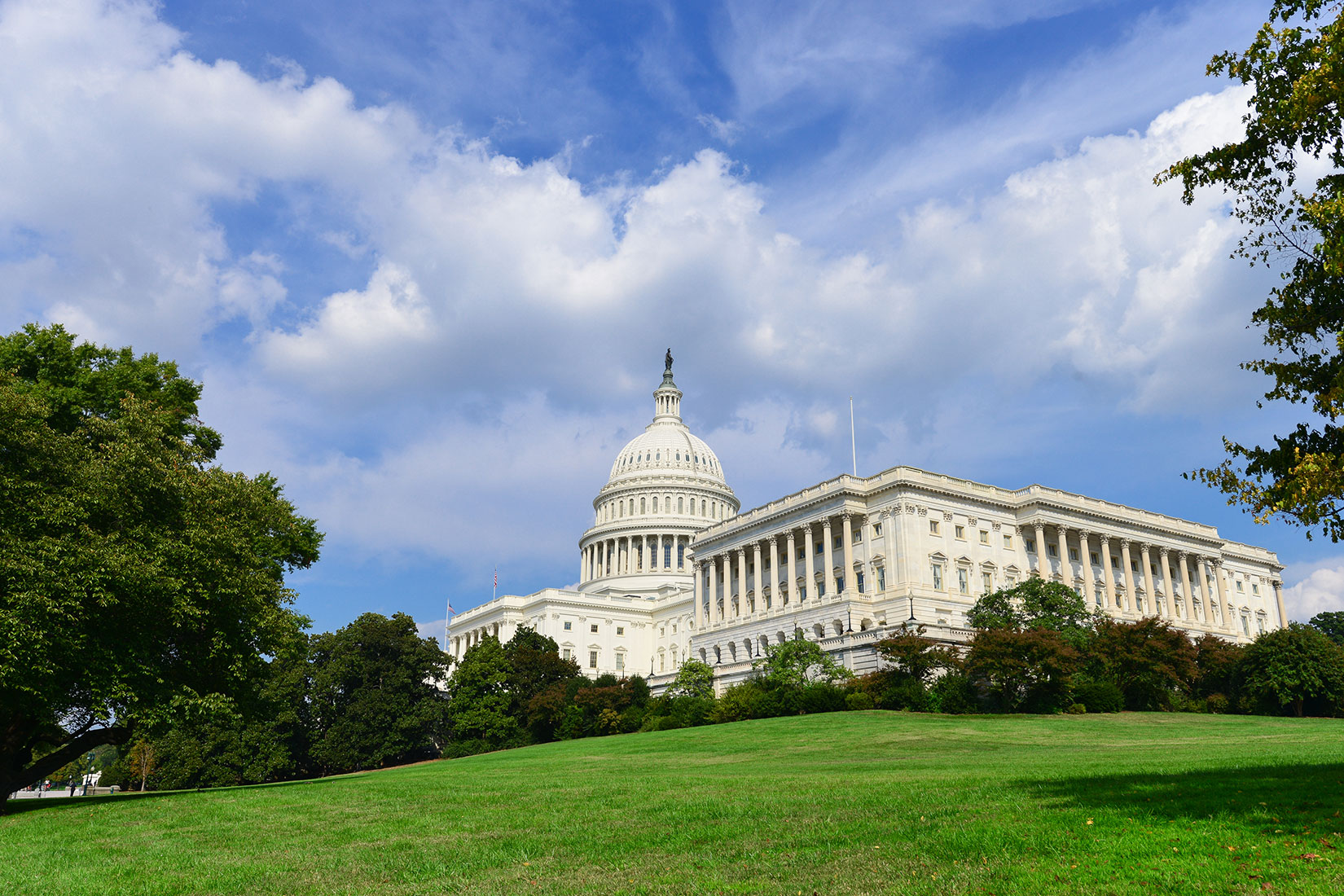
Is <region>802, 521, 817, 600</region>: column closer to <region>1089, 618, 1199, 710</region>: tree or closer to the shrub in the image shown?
<region>1089, 618, 1199, 710</region>: tree

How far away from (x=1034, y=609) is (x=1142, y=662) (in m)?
9.99

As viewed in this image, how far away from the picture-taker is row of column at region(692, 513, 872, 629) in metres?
94.2

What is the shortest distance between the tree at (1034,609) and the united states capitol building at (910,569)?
2.36m

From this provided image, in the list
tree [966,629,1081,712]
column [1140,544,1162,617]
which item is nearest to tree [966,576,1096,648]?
tree [966,629,1081,712]

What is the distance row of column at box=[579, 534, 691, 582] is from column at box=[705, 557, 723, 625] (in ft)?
137

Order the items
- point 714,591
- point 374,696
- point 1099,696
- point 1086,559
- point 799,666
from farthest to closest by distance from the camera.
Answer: point 714,591 → point 1086,559 → point 374,696 → point 799,666 → point 1099,696

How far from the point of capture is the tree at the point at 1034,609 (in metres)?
71.6

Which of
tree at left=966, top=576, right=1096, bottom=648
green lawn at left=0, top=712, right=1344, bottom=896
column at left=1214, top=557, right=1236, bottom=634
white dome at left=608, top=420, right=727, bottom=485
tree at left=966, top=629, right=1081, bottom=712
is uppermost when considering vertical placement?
white dome at left=608, top=420, right=727, bottom=485

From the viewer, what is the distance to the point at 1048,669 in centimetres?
6125

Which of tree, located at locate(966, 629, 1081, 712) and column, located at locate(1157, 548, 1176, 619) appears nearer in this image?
tree, located at locate(966, 629, 1081, 712)

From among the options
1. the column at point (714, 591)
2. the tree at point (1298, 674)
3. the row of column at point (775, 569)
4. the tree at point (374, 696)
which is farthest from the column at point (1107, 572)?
the tree at point (374, 696)

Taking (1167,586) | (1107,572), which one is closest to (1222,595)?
(1167,586)

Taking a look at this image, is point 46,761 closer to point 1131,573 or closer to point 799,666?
point 799,666

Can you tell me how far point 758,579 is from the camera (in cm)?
10406
